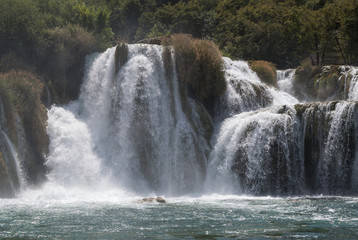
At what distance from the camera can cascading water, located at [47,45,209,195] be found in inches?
1003

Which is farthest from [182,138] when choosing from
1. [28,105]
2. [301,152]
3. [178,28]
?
[178,28]

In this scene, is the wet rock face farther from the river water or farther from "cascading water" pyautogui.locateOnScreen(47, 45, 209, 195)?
"cascading water" pyautogui.locateOnScreen(47, 45, 209, 195)

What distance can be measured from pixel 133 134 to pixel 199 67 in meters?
5.46

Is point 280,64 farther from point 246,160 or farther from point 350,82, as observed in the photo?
point 246,160

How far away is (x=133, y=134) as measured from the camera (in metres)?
26.3

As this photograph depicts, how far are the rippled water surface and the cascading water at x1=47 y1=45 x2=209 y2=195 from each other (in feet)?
14.8

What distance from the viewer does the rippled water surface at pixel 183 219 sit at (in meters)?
13.2

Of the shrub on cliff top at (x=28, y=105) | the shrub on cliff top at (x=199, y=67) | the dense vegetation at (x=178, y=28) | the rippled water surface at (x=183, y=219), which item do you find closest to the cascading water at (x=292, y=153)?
the rippled water surface at (x=183, y=219)

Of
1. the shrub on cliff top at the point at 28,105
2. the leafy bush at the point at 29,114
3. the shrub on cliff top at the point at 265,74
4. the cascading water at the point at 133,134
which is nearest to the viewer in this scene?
the leafy bush at the point at 29,114

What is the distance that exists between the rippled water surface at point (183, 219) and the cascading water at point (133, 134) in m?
4.51

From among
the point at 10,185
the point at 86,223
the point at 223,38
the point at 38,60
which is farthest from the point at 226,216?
the point at 223,38

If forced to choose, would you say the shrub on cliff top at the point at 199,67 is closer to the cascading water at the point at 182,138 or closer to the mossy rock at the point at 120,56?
the cascading water at the point at 182,138

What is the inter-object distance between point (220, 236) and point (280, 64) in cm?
3533

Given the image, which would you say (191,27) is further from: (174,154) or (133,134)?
(174,154)
